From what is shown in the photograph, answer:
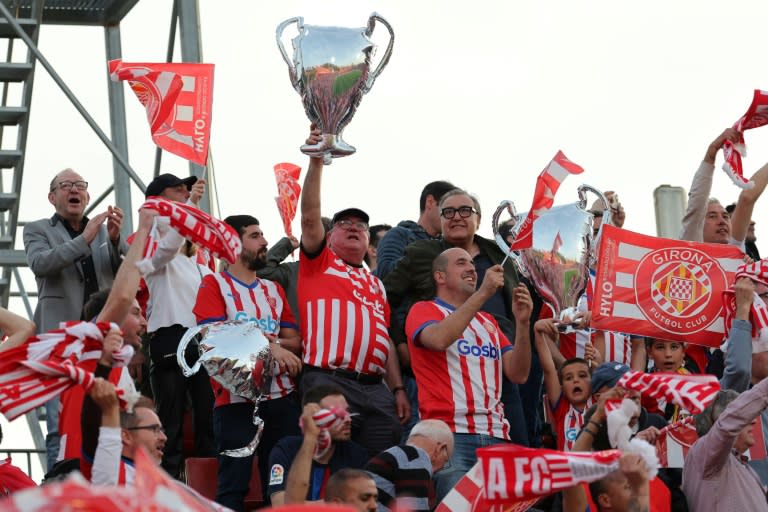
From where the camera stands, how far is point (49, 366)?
5.89 m

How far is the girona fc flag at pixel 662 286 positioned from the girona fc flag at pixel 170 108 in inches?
105

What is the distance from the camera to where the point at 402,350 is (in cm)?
843

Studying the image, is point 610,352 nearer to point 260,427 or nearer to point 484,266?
point 484,266

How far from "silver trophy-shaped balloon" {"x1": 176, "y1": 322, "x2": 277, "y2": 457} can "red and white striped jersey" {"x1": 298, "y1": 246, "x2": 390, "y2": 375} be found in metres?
0.31

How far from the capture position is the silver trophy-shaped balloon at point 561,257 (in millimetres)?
8266

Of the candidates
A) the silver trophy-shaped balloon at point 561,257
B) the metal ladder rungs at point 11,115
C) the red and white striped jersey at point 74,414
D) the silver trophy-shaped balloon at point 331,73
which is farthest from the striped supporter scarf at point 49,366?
the metal ladder rungs at point 11,115

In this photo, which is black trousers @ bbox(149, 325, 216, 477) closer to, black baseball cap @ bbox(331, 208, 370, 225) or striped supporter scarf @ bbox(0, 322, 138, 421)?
black baseball cap @ bbox(331, 208, 370, 225)

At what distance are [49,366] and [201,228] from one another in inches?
44.1

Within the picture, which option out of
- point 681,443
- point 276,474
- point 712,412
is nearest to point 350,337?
point 276,474

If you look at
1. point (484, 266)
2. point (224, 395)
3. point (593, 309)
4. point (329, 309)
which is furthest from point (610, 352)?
point (224, 395)

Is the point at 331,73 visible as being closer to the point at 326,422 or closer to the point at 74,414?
the point at 326,422

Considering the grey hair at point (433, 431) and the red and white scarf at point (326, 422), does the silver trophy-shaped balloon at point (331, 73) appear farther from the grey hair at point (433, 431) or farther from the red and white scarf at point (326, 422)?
the grey hair at point (433, 431)

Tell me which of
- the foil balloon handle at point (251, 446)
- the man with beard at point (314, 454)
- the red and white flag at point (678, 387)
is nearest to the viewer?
the red and white flag at point (678, 387)

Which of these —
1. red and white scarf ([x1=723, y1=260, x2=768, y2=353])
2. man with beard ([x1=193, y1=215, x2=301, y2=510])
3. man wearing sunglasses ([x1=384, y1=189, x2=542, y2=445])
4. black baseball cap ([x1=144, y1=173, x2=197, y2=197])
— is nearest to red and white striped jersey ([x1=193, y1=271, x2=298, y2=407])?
man with beard ([x1=193, y1=215, x2=301, y2=510])
